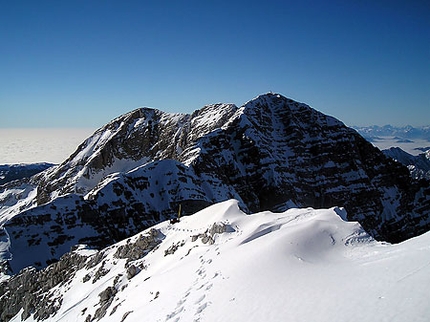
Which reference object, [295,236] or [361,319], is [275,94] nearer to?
[295,236]

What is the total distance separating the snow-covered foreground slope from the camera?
12.9 meters

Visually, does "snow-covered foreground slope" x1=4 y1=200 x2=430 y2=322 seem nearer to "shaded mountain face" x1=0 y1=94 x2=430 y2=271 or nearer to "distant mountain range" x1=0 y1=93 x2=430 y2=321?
"distant mountain range" x1=0 y1=93 x2=430 y2=321

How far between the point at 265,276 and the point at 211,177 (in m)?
75.4

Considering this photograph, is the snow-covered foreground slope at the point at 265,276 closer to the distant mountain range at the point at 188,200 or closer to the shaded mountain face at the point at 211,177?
the distant mountain range at the point at 188,200

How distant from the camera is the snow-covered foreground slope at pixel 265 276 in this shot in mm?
12883

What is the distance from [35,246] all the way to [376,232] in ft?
379

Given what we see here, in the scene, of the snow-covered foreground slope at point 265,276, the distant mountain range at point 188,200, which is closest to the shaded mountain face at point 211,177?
the distant mountain range at point 188,200

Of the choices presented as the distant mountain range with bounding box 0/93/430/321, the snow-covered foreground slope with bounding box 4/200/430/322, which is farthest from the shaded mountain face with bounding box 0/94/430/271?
the snow-covered foreground slope with bounding box 4/200/430/322

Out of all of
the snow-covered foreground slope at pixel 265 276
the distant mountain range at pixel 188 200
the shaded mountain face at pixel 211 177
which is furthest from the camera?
the shaded mountain face at pixel 211 177

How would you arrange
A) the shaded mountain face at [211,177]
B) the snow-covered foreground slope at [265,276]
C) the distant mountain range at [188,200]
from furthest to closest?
the shaded mountain face at [211,177] < the distant mountain range at [188,200] < the snow-covered foreground slope at [265,276]

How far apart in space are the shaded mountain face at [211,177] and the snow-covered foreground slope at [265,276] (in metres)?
30.8

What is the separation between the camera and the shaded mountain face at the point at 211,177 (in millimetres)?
70188

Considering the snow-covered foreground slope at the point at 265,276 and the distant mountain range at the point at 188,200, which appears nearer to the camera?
the snow-covered foreground slope at the point at 265,276

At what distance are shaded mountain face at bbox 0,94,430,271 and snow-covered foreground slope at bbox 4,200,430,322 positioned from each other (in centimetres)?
3078
